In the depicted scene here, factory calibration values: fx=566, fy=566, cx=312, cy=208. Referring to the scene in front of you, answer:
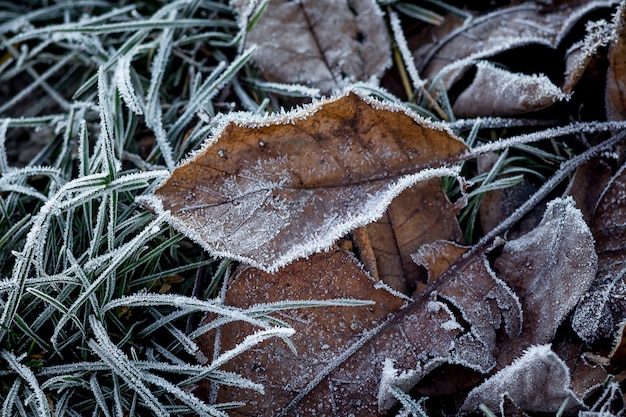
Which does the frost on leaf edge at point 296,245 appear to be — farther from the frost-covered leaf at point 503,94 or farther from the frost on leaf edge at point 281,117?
the frost-covered leaf at point 503,94

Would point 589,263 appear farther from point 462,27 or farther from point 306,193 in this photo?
point 462,27

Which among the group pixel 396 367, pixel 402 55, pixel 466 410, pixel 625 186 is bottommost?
pixel 466 410

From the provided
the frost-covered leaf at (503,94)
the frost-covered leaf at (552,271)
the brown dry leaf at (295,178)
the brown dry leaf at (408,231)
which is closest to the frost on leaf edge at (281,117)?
the brown dry leaf at (295,178)

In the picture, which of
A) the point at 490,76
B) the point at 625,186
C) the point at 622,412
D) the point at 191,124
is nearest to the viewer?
the point at 622,412

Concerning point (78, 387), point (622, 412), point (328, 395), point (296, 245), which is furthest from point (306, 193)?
point (622, 412)

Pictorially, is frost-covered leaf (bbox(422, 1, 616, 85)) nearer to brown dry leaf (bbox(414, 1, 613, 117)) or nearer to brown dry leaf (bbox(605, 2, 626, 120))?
brown dry leaf (bbox(414, 1, 613, 117))

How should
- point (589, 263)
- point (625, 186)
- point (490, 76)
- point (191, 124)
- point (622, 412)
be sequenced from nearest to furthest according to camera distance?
point (622, 412), point (589, 263), point (625, 186), point (490, 76), point (191, 124)
